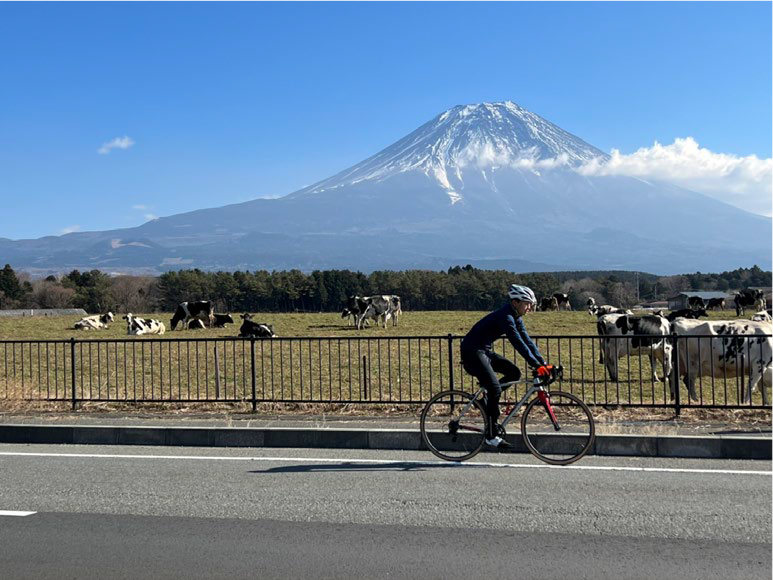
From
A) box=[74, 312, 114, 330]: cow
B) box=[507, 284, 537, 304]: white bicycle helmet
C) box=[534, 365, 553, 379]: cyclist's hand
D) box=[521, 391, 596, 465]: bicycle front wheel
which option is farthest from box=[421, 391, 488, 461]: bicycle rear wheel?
box=[74, 312, 114, 330]: cow

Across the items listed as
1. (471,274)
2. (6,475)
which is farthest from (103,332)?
(471,274)

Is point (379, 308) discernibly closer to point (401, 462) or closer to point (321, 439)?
point (321, 439)

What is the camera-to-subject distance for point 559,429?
10.7 meters

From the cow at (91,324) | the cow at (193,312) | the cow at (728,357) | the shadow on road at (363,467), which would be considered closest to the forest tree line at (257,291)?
the cow at (91,324)

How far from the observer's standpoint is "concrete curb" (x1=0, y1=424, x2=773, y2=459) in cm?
1018

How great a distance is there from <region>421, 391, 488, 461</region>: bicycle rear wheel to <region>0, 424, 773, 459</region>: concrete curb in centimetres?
51

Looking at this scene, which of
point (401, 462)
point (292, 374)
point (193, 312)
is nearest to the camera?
point (401, 462)

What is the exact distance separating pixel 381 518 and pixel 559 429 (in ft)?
12.9

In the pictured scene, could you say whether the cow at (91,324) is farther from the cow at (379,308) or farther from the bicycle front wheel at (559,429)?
the bicycle front wheel at (559,429)

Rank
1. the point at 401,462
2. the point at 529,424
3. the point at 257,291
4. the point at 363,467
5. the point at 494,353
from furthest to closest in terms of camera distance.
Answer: the point at 257,291
the point at 529,424
the point at 401,462
the point at 494,353
the point at 363,467

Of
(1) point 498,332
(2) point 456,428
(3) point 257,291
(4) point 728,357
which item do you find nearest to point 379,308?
(4) point 728,357

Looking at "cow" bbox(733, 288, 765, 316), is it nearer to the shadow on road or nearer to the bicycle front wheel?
the bicycle front wheel

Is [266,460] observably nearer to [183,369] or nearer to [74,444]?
[74,444]

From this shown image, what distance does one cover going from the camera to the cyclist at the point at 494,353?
9805mm
